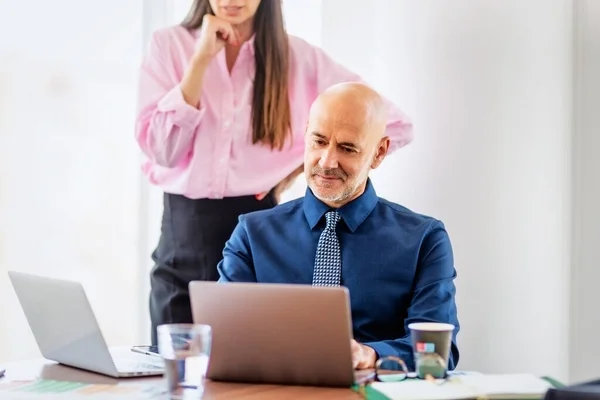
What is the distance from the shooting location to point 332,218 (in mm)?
2287

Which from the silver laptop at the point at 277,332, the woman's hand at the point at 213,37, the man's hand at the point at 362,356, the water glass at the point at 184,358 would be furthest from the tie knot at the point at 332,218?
the water glass at the point at 184,358

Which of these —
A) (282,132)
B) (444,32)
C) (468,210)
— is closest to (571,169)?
(468,210)

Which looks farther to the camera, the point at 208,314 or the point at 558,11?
the point at 558,11

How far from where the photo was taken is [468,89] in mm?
2547

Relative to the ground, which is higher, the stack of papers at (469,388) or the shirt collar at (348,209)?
the shirt collar at (348,209)

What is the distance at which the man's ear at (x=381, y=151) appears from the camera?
8.07ft

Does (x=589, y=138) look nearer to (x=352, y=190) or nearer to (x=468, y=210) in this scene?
(x=468, y=210)

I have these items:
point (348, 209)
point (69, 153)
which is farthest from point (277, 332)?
point (69, 153)

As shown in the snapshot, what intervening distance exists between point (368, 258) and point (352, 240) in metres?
0.06

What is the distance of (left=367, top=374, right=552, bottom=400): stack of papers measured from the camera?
1.30m

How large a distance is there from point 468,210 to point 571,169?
35 centimetres

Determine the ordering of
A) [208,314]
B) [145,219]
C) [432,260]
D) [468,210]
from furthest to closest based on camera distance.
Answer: [145,219] < [468,210] < [432,260] < [208,314]

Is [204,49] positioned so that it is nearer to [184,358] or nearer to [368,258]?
[368,258]

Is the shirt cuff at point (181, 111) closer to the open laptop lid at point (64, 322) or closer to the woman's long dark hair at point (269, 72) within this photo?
the woman's long dark hair at point (269, 72)
